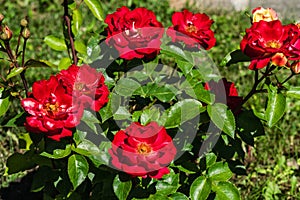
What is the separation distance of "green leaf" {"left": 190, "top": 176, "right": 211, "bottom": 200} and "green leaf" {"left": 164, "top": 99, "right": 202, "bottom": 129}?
0.22m

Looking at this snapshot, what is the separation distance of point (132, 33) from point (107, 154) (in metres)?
0.40

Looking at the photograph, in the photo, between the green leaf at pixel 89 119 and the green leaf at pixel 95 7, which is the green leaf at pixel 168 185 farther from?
the green leaf at pixel 95 7

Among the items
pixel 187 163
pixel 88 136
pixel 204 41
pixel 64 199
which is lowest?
pixel 64 199

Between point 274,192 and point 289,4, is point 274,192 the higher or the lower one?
the lower one

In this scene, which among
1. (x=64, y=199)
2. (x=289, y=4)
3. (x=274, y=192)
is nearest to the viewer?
(x=64, y=199)

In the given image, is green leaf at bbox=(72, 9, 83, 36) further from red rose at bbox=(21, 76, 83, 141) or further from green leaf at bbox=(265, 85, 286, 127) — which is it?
green leaf at bbox=(265, 85, 286, 127)

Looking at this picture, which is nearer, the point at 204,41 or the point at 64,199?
the point at 204,41

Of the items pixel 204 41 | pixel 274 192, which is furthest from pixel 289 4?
pixel 204 41

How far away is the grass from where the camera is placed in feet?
8.87

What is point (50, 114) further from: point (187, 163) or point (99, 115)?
point (187, 163)

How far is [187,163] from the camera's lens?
1923mm

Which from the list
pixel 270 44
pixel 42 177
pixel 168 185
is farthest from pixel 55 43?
pixel 270 44

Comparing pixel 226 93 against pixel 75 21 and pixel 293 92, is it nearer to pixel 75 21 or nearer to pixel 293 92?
pixel 293 92

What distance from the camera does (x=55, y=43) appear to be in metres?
2.18
